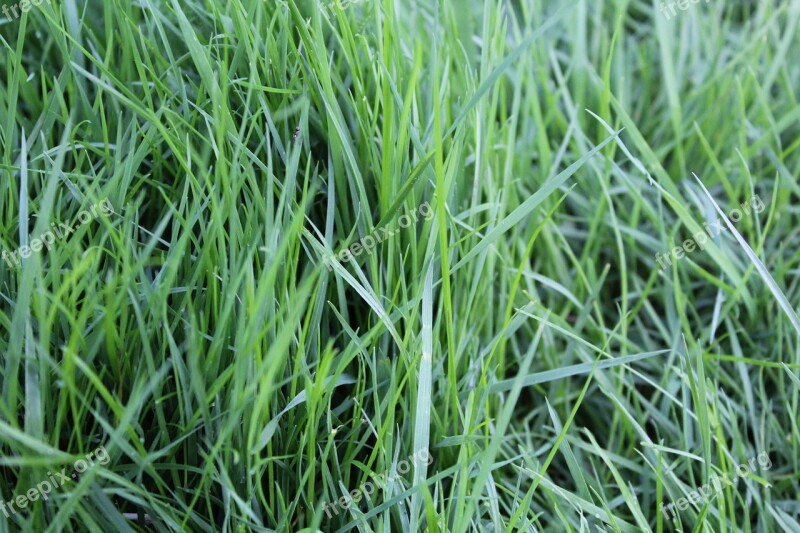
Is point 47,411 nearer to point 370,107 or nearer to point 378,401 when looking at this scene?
point 378,401

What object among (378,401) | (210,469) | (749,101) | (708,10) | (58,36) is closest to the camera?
(210,469)

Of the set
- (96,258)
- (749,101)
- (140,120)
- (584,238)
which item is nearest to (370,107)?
(140,120)

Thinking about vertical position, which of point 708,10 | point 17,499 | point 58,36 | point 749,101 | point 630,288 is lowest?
point 630,288

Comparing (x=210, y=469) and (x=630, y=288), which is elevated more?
(x=210, y=469)

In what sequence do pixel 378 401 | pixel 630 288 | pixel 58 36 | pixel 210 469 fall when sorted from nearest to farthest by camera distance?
pixel 210 469
pixel 378 401
pixel 58 36
pixel 630 288

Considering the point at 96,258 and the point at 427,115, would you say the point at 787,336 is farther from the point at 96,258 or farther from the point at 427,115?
the point at 96,258

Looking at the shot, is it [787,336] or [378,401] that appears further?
[787,336]
